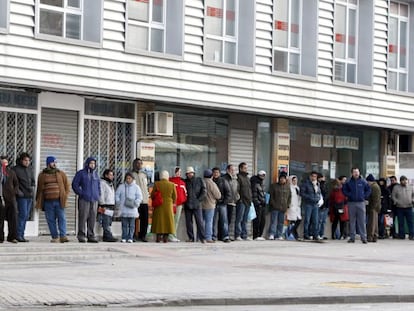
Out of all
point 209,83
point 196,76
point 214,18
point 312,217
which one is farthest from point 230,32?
point 312,217

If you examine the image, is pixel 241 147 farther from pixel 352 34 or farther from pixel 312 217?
pixel 352 34

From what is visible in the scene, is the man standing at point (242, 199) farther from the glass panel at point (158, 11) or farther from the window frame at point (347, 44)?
the window frame at point (347, 44)

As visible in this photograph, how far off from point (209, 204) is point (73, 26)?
16.6 ft

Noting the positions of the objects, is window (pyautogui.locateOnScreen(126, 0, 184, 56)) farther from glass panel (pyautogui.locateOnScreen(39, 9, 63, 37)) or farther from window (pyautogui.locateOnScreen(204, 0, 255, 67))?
glass panel (pyautogui.locateOnScreen(39, 9, 63, 37))

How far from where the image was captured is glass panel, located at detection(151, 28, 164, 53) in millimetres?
26547

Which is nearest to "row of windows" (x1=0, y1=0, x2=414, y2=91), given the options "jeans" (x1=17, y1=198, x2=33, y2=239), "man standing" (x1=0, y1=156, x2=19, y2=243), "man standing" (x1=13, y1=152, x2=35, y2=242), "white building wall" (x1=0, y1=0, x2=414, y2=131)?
"white building wall" (x1=0, y1=0, x2=414, y2=131)

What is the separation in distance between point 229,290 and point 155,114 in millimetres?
11211

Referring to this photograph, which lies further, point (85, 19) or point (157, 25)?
point (157, 25)

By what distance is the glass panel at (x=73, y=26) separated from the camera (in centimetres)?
2450

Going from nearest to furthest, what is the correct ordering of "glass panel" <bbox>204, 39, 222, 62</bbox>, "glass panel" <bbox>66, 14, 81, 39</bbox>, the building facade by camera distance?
the building facade
"glass panel" <bbox>66, 14, 81, 39</bbox>
"glass panel" <bbox>204, 39, 222, 62</bbox>

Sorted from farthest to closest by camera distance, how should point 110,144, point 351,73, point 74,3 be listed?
point 351,73 → point 110,144 → point 74,3

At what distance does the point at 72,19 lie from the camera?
969 inches

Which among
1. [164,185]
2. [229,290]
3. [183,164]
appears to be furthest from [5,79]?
[229,290]

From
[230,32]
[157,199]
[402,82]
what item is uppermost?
[230,32]
